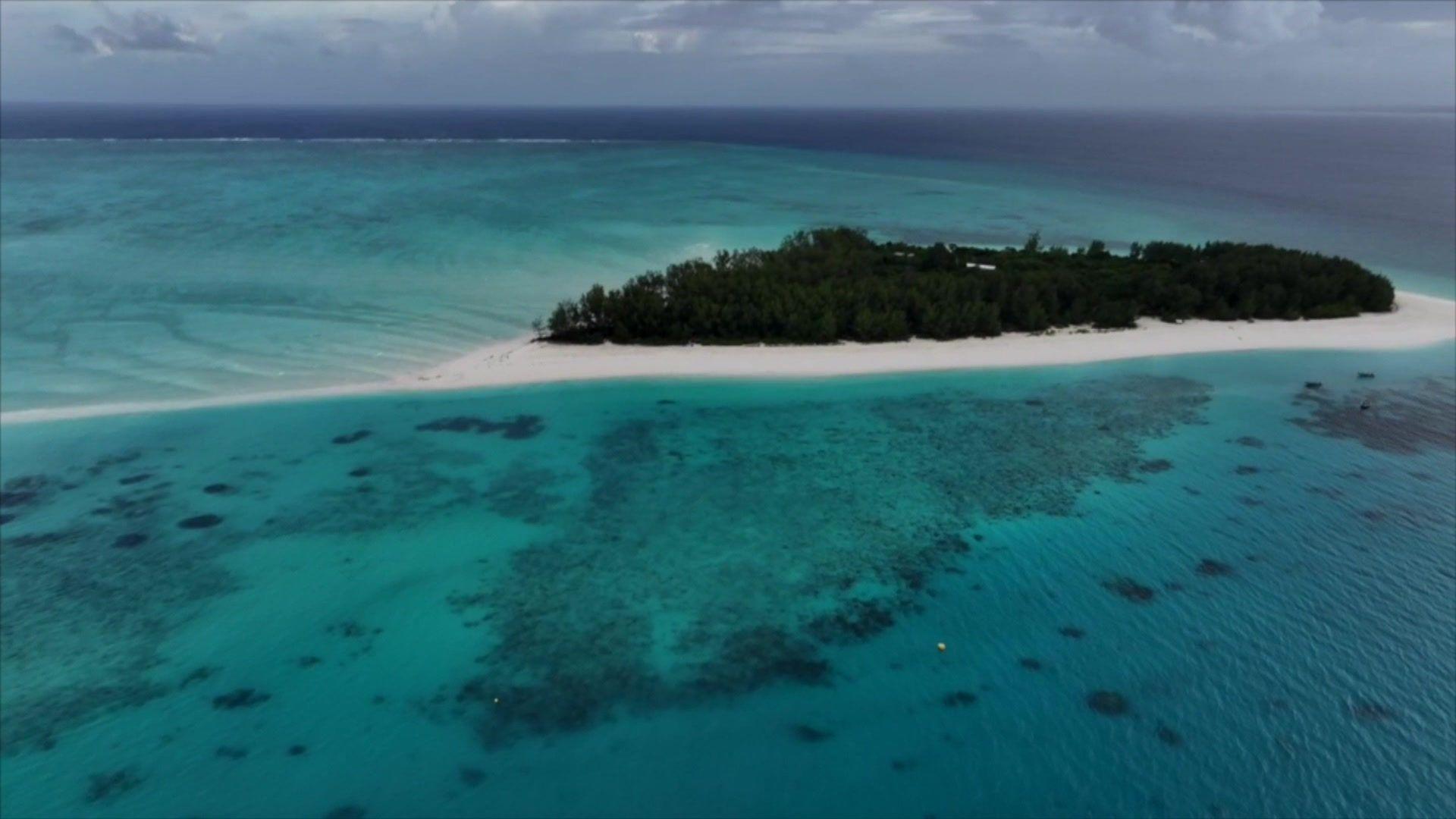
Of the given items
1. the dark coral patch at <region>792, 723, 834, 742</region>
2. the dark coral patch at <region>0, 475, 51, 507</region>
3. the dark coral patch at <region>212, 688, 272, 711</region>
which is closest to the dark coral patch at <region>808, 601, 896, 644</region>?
the dark coral patch at <region>792, 723, 834, 742</region>

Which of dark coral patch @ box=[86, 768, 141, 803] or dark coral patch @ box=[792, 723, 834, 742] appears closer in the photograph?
dark coral patch @ box=[86, 768, 141, 803]

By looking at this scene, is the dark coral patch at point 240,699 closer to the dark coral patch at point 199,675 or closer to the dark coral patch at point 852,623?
the dark coral patch at point 199,675

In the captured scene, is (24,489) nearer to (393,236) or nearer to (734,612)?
(734,612)

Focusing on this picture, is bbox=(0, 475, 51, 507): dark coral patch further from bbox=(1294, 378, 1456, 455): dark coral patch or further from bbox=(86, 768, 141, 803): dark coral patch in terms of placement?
bbox=(1294, 378, 1456, 455): dark coral patch

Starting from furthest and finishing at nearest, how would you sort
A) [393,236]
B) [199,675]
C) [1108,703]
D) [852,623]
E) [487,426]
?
[393,236], [487,426], [852,623], [199,675], [1108,703]

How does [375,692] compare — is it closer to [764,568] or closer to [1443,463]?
[764,568]

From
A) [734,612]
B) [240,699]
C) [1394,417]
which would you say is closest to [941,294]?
[1394,417]
